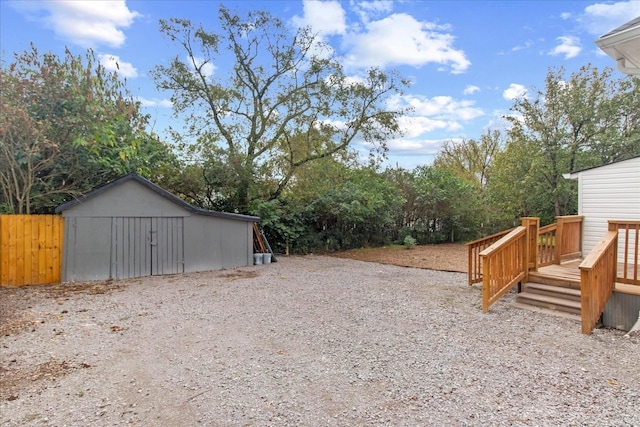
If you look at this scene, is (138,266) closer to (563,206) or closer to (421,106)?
(421,106)

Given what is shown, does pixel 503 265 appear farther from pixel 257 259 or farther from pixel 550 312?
pixel 257 259

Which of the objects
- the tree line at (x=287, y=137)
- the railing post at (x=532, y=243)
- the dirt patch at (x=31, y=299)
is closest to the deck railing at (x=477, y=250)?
the railing post at (x=532, y=243)

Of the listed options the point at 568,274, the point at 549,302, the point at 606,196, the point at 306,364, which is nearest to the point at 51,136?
the point at 306,364

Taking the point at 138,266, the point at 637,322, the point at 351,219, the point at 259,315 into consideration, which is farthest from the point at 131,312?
the point at 351,219

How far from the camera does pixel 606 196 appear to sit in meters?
7.06

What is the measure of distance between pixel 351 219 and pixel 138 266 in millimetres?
6965

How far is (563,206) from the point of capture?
525 inches

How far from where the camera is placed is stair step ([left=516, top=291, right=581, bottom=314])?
15.0ft

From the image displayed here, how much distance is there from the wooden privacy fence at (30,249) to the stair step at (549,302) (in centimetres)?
873

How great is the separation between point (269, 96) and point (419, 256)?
720 centimetres

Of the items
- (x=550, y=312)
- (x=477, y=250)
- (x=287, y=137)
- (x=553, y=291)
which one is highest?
(x=287, y=137)

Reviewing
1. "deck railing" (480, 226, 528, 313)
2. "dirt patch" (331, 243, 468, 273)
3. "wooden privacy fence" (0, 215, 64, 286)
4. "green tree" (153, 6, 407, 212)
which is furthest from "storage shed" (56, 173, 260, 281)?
"deck railing" (480, 226, 528, 313)

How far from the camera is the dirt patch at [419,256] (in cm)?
931

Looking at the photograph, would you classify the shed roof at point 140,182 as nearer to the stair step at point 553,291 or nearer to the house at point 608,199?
the stair step at point 553,291
